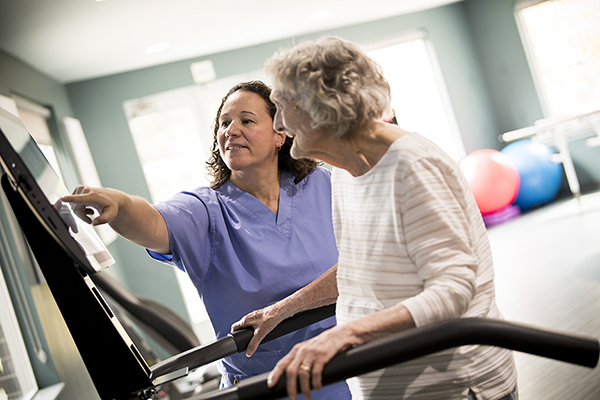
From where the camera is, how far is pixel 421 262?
76cm

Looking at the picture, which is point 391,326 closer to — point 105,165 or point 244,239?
point 244,239

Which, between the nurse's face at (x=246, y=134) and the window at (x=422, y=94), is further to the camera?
the window at (x=422, y=94)

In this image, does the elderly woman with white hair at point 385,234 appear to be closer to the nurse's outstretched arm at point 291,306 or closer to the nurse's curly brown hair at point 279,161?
the nurse's outstretched arm at point 291,306

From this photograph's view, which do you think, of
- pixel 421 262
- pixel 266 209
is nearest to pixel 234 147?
pixel 266 209

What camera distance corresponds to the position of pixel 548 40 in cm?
678

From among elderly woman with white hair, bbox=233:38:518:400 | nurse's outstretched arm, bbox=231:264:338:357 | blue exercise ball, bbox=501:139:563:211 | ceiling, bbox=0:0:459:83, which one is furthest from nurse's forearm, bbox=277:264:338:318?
blue exercise ball, bbox=501:139:563:211

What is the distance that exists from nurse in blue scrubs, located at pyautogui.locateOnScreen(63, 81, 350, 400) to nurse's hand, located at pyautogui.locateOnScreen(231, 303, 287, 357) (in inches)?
0.5

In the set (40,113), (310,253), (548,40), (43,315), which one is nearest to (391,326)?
(310,253)

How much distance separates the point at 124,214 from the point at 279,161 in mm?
653

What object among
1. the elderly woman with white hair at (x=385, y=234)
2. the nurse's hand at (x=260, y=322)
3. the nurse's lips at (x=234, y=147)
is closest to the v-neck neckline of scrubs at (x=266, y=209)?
the nurse's lips at (x=234, y=147)

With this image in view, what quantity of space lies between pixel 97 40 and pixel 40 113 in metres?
0.87

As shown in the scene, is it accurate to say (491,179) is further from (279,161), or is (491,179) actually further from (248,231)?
(248,231)

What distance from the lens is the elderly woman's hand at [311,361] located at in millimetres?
683

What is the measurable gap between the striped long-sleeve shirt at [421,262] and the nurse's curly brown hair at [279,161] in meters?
0.55
